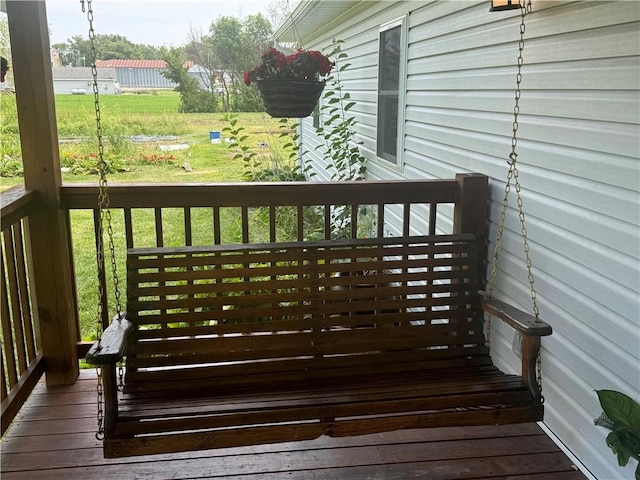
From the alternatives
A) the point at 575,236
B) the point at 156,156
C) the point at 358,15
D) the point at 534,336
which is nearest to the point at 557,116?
the point at 575,236

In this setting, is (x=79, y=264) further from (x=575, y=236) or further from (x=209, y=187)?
(x=575, y=236)

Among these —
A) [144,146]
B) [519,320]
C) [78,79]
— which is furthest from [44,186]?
[144,146]

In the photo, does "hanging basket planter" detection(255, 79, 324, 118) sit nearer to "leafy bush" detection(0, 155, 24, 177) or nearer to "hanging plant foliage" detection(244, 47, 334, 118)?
"hanging plant foliage" detection(244, 47, 334, 118)

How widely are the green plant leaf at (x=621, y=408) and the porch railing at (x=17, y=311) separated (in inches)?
84.4

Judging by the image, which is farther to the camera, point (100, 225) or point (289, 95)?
point (289, 95)

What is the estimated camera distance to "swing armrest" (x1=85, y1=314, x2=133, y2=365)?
1.66 m

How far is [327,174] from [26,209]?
5.48 metres

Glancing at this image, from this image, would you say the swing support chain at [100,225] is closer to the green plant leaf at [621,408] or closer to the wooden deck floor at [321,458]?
the wooden deck floor at [321,458]

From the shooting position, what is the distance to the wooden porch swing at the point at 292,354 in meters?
1.79

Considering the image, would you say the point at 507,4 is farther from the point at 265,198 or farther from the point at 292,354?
the point at 292,354

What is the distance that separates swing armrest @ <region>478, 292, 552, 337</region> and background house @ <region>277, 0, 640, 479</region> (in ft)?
0.79

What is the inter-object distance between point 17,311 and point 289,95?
172 centimetres

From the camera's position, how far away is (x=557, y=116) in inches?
86.3

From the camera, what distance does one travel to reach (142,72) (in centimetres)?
1009
